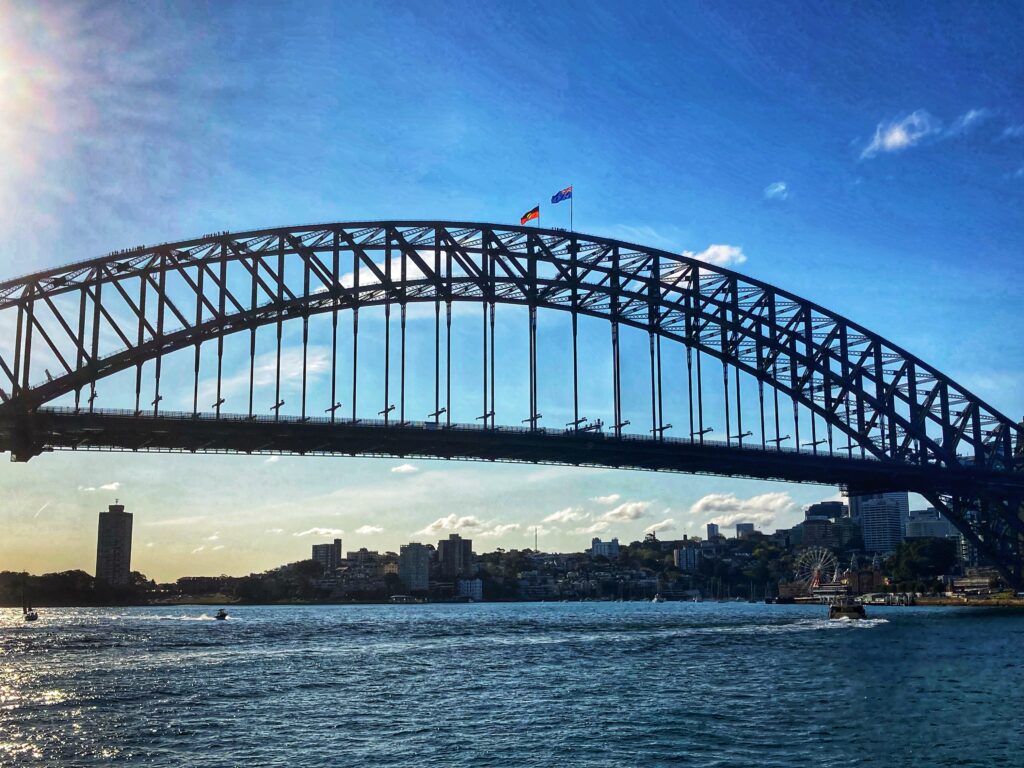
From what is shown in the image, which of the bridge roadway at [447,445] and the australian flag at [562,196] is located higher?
the australian flag at [562,196]

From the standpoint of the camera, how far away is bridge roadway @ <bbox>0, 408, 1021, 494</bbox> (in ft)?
248

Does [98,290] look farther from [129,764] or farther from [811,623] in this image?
[811,623]

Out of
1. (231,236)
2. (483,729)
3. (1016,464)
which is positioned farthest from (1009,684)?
(1016,464)

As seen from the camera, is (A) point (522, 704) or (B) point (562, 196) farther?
(B) point (562, 196)

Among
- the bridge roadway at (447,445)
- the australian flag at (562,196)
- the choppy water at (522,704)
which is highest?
the australian flag at (562,196)

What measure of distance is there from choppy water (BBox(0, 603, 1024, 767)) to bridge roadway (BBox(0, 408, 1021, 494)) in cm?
1455

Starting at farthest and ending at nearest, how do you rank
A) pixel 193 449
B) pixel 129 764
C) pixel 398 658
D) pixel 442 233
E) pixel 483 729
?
pixel 442 233 < pixel 193 449 < pixel 398 658 < pixel 483 729 < pixel 129 764

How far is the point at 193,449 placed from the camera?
263 feet

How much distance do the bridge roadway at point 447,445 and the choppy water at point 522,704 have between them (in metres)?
14.5

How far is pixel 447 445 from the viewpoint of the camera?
8744 centimetres

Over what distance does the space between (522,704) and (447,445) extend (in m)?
45.2

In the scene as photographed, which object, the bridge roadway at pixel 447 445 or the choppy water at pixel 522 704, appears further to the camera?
the bridge roadway at pixel 447 445

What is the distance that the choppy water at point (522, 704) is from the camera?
33125 mm

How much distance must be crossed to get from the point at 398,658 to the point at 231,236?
36741mm
